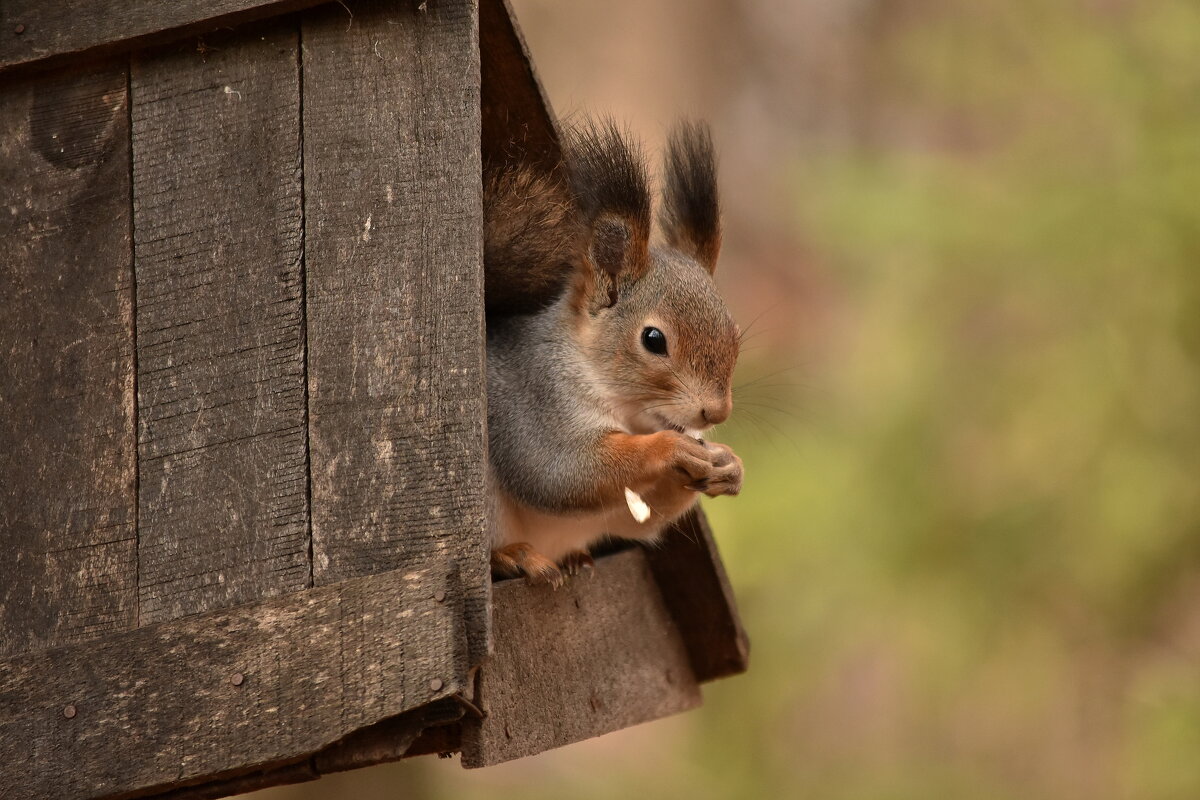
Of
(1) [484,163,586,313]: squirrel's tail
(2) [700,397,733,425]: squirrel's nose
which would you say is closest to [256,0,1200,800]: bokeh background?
(1) [484,163,586,313]: squirrel's tail

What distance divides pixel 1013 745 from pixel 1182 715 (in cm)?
97

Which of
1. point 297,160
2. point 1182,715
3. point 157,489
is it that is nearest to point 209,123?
point 297,160

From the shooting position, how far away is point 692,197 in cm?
304

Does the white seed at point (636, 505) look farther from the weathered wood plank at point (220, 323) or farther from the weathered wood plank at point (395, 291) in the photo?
the weathered wood plank at point (220, 323)

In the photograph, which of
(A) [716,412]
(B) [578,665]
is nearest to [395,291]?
(A) [716,412]

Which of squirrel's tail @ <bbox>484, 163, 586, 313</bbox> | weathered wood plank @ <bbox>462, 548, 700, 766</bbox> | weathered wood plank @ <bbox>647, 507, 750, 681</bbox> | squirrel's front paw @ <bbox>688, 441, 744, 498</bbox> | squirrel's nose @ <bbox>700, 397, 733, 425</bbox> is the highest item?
squirrel's tail @ <bbox>484, 163, 586, 313</bbox>

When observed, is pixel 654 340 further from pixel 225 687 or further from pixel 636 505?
pixel 225 687

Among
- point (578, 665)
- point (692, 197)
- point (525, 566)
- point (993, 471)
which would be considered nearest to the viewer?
point (525, 566)

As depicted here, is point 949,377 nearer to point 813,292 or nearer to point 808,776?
point 808,776

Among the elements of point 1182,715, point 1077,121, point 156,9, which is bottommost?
point 1182,715

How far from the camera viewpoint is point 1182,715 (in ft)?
12.3

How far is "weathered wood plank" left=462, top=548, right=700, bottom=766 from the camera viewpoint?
249cm

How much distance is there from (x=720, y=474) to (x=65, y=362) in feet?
3.51

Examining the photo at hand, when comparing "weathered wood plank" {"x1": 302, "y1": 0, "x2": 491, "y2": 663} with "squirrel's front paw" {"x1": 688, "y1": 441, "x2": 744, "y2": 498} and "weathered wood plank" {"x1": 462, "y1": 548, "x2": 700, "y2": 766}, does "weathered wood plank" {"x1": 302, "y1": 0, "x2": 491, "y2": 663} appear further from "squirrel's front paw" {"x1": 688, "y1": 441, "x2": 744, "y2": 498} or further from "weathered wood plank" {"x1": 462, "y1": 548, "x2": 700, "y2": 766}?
"squirrel's front paw" {"x1": 688, "y1": 441, "x2": 744, "y2": 498}
